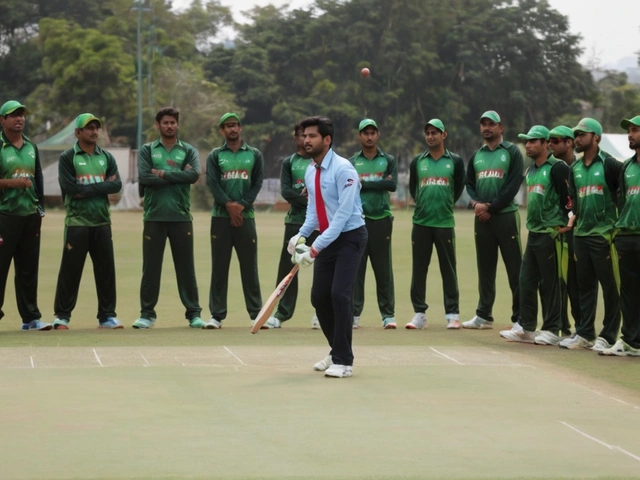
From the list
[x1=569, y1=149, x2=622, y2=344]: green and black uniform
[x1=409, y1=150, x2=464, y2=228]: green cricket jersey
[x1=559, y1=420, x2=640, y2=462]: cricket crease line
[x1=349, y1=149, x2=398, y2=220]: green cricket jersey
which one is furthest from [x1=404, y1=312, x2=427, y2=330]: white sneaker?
[x1=559, y1=420, x2=640, y2=462]: cricket crease line

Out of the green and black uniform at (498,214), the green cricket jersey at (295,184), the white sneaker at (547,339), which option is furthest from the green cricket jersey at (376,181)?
the white sneaker at (547,339)

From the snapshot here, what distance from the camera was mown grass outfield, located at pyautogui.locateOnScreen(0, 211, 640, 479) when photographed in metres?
5.93

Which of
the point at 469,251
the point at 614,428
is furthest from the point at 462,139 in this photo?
the point at 614,428

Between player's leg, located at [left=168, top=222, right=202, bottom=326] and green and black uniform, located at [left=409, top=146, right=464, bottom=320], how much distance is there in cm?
217

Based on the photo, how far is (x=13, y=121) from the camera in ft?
36.9

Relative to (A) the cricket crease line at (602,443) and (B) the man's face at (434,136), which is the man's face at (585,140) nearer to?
(B) the man's face at (434,136)

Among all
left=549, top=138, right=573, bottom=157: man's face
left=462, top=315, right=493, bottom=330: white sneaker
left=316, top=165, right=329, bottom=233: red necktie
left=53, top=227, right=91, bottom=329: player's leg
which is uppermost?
left=549, top=138, right=573, bottom=157: man's face

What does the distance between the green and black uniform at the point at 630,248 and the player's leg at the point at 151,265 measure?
176 inches

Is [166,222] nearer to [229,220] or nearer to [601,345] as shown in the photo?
[229,220]

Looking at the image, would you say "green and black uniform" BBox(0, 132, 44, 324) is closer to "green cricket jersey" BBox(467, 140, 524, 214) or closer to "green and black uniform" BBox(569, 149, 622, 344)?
"green cricket jersey" BBox(467, 140, 524, 214)

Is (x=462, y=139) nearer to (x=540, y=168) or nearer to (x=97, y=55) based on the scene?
(x=97, y=55)

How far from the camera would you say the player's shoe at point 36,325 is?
11461mm

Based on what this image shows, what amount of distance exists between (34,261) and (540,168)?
4.85 m

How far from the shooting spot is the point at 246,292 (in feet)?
39.1
